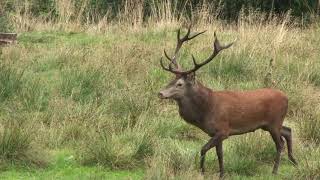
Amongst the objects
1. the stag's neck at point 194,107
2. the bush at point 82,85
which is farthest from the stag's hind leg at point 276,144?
the bush at point 82,85

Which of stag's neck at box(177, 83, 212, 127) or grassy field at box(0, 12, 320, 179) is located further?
grassy field at box(0, 12, 320, 179)

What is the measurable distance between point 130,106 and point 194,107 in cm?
227

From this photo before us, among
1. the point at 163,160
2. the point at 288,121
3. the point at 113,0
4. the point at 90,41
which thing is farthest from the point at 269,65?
the point at 113,0

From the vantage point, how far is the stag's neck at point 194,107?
25.7 feet

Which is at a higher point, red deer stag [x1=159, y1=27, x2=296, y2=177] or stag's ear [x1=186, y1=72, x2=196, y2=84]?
stag's ear [x1=186, y1=72, x2=196, y2=84]

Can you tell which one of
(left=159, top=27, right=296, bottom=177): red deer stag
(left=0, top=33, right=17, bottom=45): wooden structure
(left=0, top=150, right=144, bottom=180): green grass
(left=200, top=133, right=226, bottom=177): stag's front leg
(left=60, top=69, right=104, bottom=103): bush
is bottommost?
(left=0, top=33, right=17, bottom=45): wooden structure

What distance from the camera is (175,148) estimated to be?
8352mm

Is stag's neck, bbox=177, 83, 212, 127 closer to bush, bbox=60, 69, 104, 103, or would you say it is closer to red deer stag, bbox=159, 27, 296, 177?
red deer stag, bbox=159, 27, 296, 177

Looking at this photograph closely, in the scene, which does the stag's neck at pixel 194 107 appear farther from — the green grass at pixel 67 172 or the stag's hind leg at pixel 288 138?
the stag's hind leg at pixel 288 138

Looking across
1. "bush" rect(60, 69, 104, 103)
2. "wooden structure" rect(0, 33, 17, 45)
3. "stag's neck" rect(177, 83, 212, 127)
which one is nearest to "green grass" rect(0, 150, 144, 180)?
"stag's neck" rect(177, 83, 212, 127)

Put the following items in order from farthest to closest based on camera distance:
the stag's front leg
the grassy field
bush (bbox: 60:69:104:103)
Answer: bush (bbox: 60:69:104:103) → the grassy field → the stag's front leg

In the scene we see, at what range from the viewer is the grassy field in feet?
26.7

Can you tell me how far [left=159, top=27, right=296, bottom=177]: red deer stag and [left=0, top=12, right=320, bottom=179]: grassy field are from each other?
43 centimetres

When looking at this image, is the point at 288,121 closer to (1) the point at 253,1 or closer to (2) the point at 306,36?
(2) the point at 306,36
